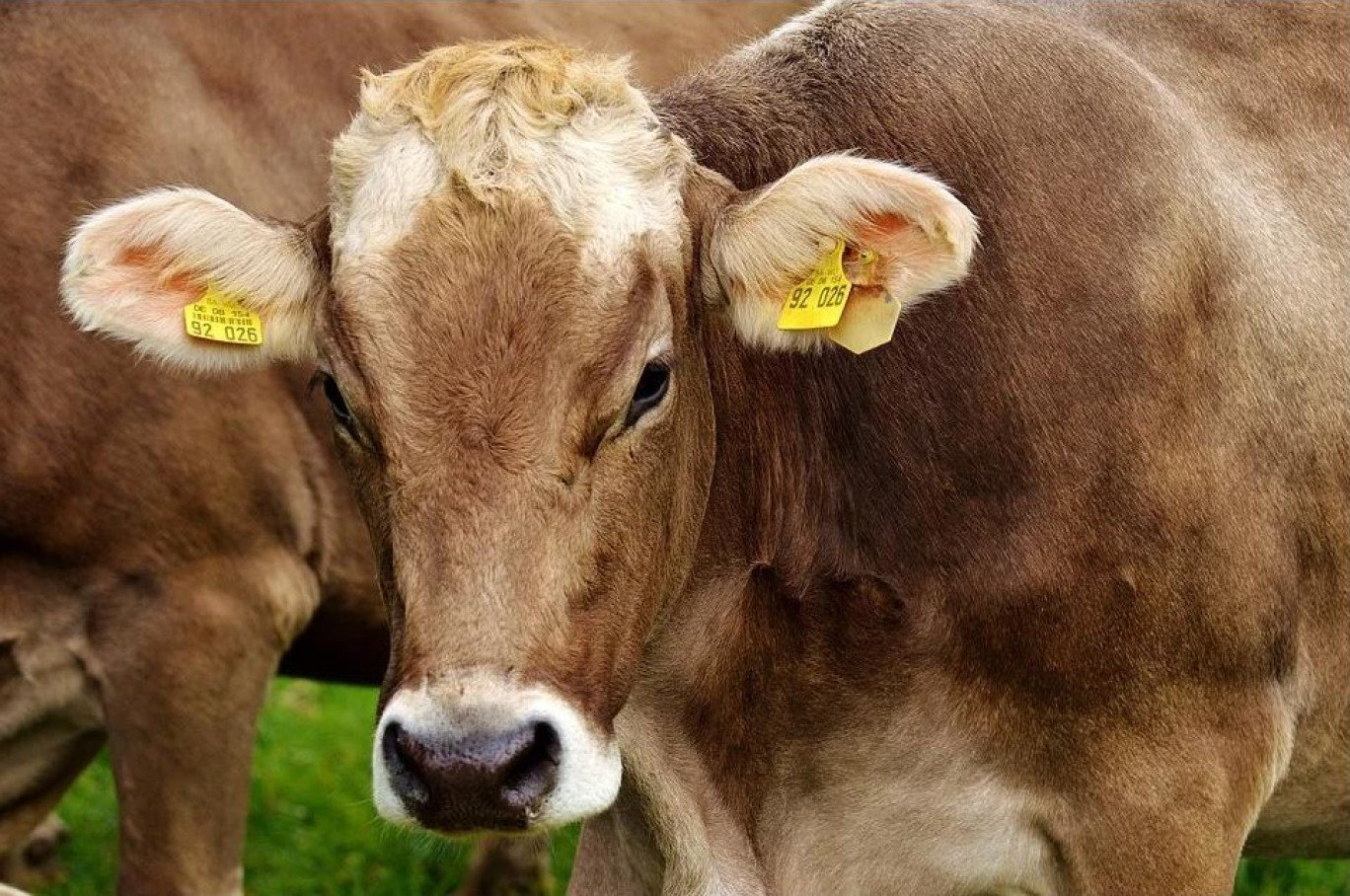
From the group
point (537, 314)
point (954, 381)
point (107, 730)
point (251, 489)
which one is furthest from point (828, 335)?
point (107, 730)

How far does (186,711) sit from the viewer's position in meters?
6.19

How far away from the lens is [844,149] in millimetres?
4785

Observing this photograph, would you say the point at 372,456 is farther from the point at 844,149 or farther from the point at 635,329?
the point at 844,149

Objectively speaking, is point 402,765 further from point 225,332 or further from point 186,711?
point 186,711

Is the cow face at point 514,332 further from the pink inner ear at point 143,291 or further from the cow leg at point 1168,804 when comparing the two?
the cow leg at point 1168,804

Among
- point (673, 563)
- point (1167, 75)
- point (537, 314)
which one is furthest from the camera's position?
point (1167, 75)

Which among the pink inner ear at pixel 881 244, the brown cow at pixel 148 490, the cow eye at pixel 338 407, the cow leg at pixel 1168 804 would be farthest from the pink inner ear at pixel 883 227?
the brown cow at pixel 148 490

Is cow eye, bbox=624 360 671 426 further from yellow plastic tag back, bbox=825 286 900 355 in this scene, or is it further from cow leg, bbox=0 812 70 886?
cow leg, bbox=0 812 70 886

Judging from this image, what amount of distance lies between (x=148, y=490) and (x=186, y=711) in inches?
26.2

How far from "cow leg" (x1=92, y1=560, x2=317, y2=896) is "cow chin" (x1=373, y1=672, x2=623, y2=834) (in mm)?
2350

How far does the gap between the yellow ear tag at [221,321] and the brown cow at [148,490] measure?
157 centimetres

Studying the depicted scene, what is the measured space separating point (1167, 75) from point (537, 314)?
2.08m

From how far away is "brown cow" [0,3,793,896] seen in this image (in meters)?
6.10

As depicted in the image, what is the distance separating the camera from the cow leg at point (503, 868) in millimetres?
7793
